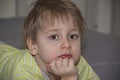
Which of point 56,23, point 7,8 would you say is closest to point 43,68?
point 56,23

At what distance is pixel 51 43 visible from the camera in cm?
89

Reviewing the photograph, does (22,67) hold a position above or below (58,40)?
below

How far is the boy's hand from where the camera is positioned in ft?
2.75

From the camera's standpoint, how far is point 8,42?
4.48ft

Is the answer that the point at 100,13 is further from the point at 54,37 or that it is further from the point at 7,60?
the point at 54,37

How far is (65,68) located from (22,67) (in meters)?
0.18

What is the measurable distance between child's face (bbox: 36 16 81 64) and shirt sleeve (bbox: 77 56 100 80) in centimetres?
15

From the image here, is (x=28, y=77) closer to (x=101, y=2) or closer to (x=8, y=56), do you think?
(x=8, y=56)

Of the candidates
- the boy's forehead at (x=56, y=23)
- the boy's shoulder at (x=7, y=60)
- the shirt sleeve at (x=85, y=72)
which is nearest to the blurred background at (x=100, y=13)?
the boy's shoulder at (x=7, y=60)

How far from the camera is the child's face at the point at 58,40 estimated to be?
0.87 metres

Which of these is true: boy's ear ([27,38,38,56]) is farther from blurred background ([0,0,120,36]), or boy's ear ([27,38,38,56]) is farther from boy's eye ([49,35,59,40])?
blurred background ([0,0,120,36])

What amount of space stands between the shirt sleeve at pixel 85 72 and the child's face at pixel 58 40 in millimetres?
153

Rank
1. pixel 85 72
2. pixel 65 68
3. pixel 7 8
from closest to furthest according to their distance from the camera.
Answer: pixel 65 68 < pixel 85 72 < pixel 7 8

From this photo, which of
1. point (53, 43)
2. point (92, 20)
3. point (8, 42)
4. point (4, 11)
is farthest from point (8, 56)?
point (92, 20)
